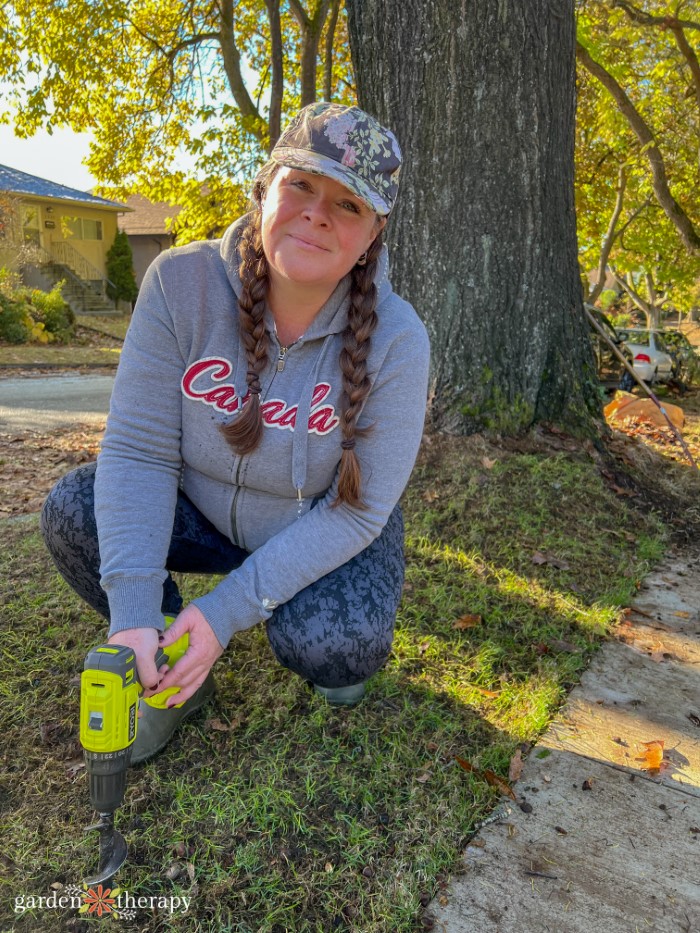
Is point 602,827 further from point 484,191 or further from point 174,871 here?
point 484,191

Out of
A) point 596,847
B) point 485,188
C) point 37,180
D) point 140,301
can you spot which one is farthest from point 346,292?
point 37,180

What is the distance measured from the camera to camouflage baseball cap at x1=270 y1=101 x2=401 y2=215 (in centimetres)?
194

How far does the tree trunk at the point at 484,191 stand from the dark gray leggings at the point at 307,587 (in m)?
2.10

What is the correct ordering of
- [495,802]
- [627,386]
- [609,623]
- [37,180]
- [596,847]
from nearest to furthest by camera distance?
1. [596,847]
2. [495,802]
3. [609,623]
4. [627,386]
5. [37,180]

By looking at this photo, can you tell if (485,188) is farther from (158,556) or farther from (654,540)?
(158,556)

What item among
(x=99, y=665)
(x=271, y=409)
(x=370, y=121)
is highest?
(x=370, y=121)

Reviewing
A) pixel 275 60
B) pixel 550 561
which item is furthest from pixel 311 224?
pixel 275 60

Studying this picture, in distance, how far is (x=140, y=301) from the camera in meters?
2.21

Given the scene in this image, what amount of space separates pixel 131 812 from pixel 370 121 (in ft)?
6.54

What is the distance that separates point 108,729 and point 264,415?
95 centimetres

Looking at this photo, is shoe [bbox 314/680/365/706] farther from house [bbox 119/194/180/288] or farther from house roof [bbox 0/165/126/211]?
house [bbox 119/194/180/288]

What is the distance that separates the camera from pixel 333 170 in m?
1.92

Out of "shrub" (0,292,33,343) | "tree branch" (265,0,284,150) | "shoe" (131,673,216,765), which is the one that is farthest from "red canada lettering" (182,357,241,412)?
"shrub" (0,292,33,343)

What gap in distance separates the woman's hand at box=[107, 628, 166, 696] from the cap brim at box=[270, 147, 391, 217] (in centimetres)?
127
